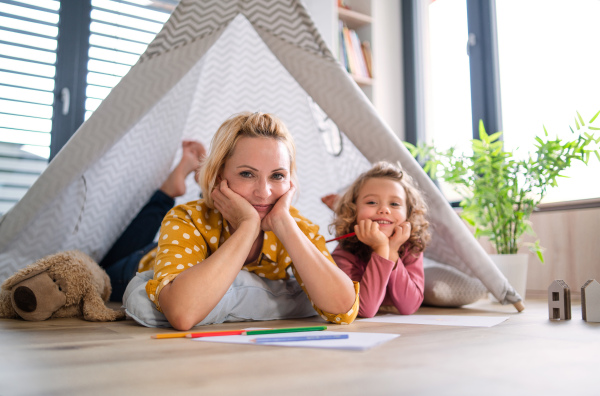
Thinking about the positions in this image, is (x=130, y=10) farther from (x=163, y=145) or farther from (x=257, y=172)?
(x=257, y=172)

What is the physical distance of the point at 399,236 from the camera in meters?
1.32

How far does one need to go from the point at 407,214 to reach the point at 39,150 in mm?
1799

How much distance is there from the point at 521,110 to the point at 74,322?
215cm

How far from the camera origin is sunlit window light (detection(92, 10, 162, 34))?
8.13 ft

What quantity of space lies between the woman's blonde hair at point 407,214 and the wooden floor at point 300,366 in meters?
0.49

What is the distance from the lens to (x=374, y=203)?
55.1 inches

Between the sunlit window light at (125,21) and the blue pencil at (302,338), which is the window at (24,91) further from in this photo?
the blue pencil at (302,338)

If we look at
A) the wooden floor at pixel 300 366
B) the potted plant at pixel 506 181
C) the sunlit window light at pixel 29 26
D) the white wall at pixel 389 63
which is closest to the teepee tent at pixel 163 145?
the potted plant at pixel 506 181

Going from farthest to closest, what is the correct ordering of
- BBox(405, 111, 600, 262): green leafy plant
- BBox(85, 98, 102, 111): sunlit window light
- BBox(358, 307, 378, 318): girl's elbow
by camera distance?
BBox(85, 98, 102, 111): sunlit window light < BBox(405, 111, 600, 262): green leafy plant < BBox(358, 307, 378, 318): girl's elbow

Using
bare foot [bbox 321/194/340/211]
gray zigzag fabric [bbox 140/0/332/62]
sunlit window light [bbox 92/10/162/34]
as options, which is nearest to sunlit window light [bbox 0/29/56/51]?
sunlit window light [bbox 92/10/162/34]

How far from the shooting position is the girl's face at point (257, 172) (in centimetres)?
110

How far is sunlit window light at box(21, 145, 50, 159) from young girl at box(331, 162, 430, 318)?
1574 millimetres

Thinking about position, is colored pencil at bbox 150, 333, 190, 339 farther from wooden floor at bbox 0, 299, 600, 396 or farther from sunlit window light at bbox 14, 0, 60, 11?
sunlit window light at bbox 14, 0, 60, 11

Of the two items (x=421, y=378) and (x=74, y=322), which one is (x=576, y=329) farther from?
(x=74, y=322)
